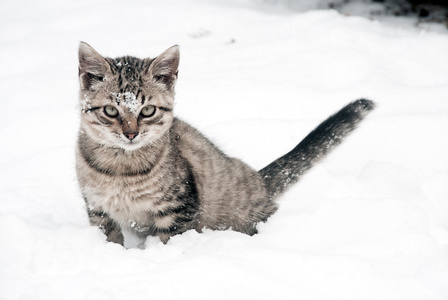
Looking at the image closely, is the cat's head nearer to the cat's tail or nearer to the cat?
the cat

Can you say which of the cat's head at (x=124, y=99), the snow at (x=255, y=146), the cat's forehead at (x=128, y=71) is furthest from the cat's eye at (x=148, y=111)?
the snow at (x=255, y=146)

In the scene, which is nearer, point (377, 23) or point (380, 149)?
point (380, 149)

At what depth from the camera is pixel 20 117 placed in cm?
372

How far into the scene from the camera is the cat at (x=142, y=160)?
2.37 m

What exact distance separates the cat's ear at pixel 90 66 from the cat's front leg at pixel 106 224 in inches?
27.5

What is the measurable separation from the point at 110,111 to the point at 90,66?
0.27 meters

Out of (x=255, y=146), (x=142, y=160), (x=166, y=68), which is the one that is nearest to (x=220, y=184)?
(x=142, y=160)

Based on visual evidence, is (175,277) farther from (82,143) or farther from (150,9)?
(150,9)

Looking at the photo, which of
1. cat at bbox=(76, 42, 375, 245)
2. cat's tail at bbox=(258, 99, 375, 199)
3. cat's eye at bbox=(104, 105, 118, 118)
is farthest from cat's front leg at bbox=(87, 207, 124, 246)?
cat's tail at bbox=(258, 99, 375, 199)

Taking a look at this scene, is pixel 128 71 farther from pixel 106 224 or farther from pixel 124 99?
pixel 106 224

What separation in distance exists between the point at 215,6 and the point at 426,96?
2530mm

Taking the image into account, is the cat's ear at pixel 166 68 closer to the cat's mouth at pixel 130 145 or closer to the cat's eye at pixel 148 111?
the cat's eye at pixel 148 111

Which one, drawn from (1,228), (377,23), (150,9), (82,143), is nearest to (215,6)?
(150,9)

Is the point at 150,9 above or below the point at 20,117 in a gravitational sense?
above
